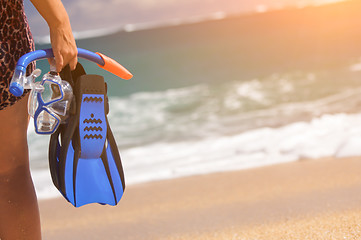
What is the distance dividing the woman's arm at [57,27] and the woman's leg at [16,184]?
0.68ft

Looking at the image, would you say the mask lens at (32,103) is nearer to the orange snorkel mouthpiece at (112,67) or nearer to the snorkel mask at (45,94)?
the snorkel mask at (45,94)

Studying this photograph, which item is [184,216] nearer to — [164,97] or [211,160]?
[211,160]

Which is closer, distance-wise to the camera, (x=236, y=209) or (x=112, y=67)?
(x=112, y=67)

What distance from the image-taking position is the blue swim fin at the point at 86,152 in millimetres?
1347

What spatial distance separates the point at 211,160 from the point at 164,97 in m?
6.02

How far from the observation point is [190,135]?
19.3 feet

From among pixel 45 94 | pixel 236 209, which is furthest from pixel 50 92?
pixel 236 209

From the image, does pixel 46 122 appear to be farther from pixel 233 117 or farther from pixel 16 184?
pixel 233 117

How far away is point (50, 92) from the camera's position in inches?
50.6

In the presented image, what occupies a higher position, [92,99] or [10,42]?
[10,42]

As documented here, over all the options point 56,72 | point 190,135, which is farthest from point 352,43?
point 56,72

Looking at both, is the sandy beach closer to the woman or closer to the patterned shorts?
the woman

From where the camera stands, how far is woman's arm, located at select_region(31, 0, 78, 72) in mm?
1247

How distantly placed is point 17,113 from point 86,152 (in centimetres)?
23
